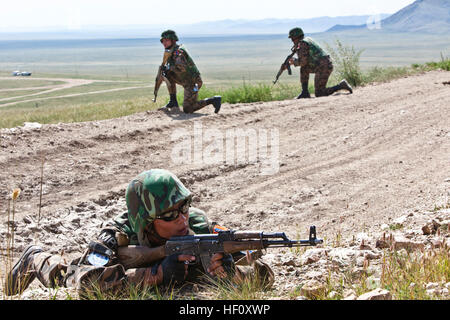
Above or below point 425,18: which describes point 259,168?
below

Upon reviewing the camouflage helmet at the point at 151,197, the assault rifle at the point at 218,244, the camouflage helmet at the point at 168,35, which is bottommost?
the assault rifle at the point at 218,244

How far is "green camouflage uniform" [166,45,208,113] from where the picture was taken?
1131 cm

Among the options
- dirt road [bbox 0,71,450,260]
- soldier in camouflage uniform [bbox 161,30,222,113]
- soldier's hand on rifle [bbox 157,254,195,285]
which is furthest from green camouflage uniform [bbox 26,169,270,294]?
soldier in camouflage uniform [bbox 161,30,222,113]

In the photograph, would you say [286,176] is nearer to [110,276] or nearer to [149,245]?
[149,245]

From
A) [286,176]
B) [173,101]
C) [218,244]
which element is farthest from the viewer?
[173,101]

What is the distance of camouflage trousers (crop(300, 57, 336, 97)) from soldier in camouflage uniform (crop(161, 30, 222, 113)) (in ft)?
9.15

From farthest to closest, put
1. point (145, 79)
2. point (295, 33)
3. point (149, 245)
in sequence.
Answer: point (145, 79)
point (295, 33)
point (149, 245)

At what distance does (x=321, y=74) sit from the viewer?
512 inches

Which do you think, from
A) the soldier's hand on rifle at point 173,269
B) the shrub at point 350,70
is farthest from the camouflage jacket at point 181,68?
the soldier's hand on rifle at point 173,269

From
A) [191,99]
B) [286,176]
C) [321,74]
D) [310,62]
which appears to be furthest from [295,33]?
[286,176]

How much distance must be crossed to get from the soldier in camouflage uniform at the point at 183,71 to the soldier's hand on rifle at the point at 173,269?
743 cm

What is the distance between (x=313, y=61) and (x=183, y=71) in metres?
3.22

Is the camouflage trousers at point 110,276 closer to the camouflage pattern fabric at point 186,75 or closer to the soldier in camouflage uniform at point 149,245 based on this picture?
the soldier in camouflage uniform at point 149,245

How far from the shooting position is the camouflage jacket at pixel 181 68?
11.3 m
